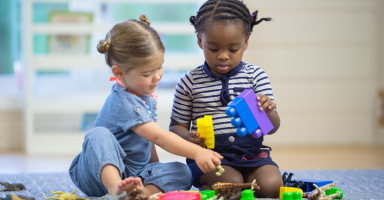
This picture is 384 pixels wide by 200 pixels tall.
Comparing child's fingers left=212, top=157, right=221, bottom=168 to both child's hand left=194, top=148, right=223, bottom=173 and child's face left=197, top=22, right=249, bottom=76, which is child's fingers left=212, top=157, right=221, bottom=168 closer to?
child's hand left=194, top=148, right=223, bottom=173

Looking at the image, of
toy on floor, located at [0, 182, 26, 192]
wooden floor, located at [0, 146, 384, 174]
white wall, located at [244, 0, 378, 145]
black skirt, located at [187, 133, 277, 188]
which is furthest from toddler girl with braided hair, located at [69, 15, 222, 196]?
white wall, located at [244, 0, 378, 145]

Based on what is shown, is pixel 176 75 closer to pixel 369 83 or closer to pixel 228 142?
pixel 369 83

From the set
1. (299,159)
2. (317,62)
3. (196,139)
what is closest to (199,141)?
(196,139)

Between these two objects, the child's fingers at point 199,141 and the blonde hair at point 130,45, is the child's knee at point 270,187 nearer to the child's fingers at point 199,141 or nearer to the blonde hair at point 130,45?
the child's fingers at point 199,141

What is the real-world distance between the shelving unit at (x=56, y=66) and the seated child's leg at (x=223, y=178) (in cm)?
134

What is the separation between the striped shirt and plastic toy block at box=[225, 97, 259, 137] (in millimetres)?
189

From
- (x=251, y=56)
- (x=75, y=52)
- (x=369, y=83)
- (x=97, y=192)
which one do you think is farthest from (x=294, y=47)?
(x=97, y=192)

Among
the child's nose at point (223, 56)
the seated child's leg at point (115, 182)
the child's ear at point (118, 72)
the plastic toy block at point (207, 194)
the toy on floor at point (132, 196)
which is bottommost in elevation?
the plastic toy block at point (207, 194)

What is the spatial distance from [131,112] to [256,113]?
29 cm

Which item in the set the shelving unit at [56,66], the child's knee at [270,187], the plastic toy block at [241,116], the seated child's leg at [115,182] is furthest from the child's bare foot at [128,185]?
the shelving unit at [56,66]

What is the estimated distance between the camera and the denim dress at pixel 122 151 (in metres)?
0.92

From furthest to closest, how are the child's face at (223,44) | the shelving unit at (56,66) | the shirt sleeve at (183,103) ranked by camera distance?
1. the shelving unit at (56,66)
2. the shirt sleeve at (183,103)
3. the child's face at (223,44)

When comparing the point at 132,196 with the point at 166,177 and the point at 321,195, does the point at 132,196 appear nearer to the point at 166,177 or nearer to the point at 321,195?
the point at 166,177

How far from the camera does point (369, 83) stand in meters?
2.47
